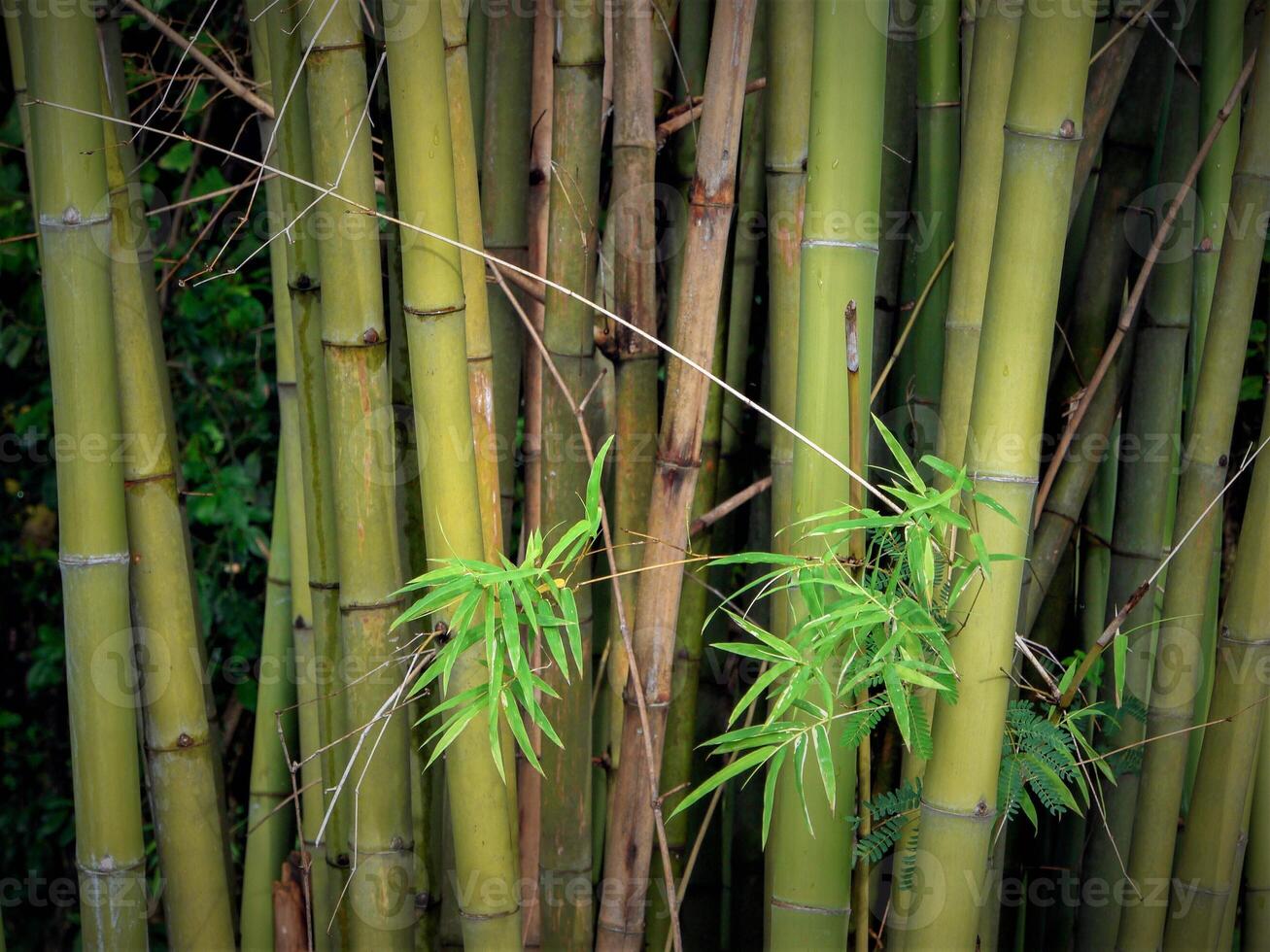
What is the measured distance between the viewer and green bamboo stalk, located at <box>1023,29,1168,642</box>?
3.84 ft

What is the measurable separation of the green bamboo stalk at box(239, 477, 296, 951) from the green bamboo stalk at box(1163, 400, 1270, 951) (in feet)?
3.20

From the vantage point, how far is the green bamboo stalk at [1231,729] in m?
0.96

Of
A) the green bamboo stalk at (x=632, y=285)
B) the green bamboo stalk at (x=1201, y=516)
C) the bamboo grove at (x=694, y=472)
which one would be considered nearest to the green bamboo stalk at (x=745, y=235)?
the bamboo grove at (x=694, y=472)

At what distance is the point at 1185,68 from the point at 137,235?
1046 millimetres

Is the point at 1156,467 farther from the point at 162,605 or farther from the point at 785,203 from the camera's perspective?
the point at 162,605

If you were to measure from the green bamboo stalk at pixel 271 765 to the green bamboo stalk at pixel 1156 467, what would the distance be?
936 mm

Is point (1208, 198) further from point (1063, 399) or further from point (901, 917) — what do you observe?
point (901, 917)

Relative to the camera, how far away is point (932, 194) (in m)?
1.09

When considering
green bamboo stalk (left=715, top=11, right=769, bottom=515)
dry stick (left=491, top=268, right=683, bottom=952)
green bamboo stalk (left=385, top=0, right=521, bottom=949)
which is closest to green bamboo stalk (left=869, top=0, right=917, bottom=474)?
green bamboo stalk (left=715, top=11, right=769, bottom=515)

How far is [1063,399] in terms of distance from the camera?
Answer: 3.99ft

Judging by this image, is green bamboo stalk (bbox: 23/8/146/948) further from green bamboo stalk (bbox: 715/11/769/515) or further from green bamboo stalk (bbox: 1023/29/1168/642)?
green bamboo stalk (bbox: 1023/29/1168/642)

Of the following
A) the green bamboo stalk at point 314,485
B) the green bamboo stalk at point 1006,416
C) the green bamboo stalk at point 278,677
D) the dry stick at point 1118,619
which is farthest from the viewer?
the green bamboo stalk at point 278,677

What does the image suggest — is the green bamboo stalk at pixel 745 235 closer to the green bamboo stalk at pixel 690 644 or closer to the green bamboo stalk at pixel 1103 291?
the green bamboo stalk at pixel 690 644

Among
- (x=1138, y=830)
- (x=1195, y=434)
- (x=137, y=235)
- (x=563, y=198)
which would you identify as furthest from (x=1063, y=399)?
(x=137, y=235)
